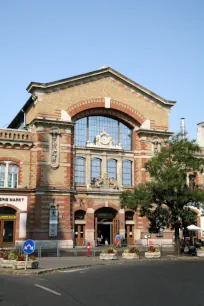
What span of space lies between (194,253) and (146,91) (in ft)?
64.4

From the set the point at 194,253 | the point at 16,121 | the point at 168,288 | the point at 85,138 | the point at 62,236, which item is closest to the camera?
the point at 168,288

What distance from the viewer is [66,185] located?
3888 centimetres

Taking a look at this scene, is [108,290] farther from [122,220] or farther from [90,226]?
[122,220]

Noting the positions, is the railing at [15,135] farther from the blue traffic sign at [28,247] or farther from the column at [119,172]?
the blue traffic sign at [28,247]

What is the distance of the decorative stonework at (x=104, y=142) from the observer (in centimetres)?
4216

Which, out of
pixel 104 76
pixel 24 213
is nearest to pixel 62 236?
pixel 24 213

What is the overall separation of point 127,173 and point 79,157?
227 inches

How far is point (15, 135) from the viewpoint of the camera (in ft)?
128

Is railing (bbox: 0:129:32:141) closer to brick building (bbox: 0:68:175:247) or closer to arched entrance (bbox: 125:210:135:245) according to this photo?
brick building (bbox: 0:68:175:247)

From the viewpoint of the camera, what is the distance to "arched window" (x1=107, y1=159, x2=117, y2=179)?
4222 cm

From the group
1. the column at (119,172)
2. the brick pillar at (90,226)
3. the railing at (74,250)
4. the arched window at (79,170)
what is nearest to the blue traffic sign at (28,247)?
the railing at (74,250)

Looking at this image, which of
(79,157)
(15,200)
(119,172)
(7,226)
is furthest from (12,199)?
(119,172)

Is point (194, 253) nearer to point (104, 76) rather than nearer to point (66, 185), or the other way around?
point (66, 185)

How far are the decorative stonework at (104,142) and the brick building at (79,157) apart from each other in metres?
0.11
